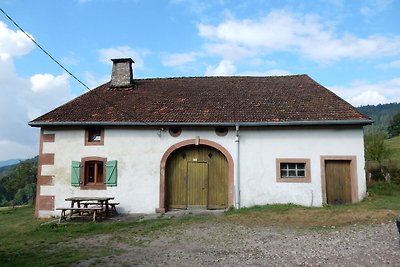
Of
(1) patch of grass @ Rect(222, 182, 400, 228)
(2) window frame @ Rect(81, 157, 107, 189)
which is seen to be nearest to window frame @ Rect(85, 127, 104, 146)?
(2) window frame @ Rect(81, 157, 107, 189)

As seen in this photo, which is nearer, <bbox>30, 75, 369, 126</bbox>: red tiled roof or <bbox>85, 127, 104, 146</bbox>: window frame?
<bbox>30, 75, 369, 126</bbox>: red tiled roof

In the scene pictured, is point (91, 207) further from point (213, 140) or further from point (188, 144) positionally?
point (213, 140)

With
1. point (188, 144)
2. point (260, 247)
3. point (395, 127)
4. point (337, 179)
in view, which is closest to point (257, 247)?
point (260, 247)

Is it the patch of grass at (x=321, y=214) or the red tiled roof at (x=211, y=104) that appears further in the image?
the red tiled roof at (x=211, y=104)

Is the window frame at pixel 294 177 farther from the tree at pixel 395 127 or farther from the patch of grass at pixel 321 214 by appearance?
the tree at pixel 395 127

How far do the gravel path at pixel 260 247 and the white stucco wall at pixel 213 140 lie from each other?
387 cm

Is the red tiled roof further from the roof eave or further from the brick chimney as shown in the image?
the brick chimney

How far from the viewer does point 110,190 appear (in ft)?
47.0

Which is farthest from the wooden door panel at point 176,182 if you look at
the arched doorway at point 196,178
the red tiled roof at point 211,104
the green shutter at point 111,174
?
the green shutter at point 111,174

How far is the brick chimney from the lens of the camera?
17875 millimetres

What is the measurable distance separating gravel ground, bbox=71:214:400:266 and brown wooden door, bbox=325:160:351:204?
4.38 meters

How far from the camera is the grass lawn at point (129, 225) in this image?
8.22 meters

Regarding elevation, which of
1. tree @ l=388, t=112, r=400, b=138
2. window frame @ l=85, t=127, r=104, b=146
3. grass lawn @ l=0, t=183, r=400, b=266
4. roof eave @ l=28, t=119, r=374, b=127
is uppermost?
tree @ l=388, t=112, r=400, b=138

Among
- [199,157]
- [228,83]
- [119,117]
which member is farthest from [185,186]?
[228,83]
